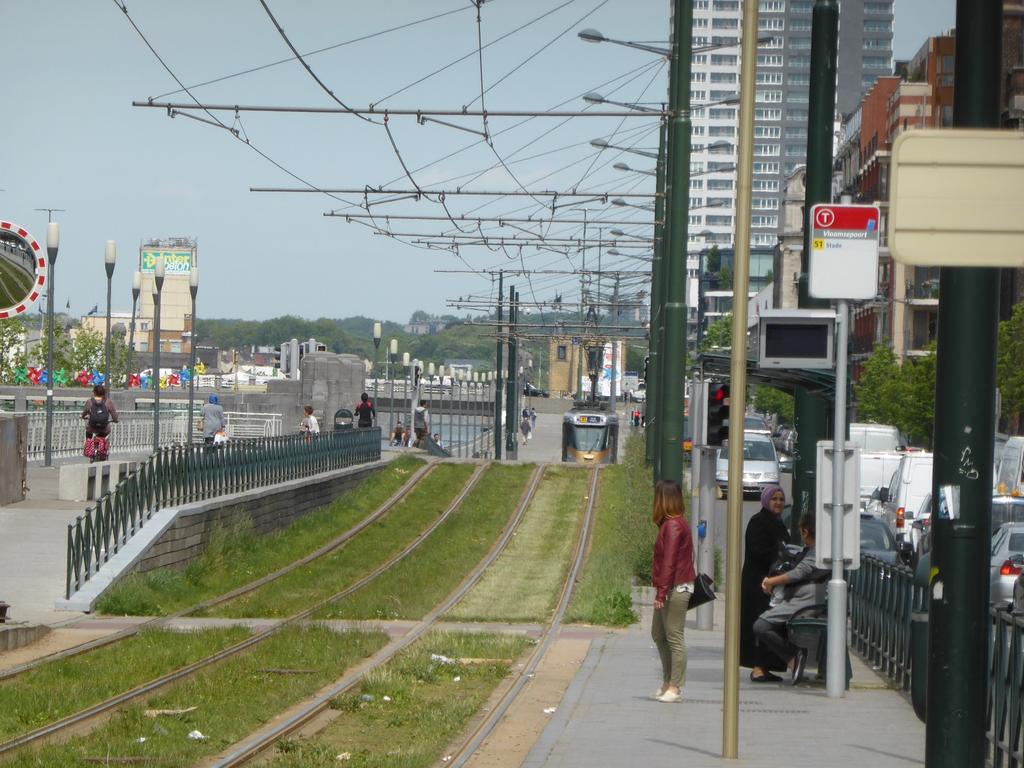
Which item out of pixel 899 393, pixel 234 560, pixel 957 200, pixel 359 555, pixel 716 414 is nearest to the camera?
pixel 957 200

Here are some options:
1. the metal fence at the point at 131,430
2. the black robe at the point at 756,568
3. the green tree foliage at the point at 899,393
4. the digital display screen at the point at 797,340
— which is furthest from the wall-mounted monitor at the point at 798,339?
the green tree foliage at the point at 899,393

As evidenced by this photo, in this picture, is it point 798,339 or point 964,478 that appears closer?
point 964,478

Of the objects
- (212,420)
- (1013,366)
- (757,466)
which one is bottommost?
(757,466)

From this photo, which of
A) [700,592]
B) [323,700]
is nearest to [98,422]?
[323,700]

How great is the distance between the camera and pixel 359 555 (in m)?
30.2

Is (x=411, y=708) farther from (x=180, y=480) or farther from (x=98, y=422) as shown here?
(x=98, y=422)

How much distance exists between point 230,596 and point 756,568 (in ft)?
35.7

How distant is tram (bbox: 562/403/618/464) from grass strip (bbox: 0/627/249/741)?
4953 centimetres

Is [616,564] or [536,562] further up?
[616,564]

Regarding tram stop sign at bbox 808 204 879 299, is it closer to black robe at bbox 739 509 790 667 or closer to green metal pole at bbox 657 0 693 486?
black robe at bbox 739 509 790 667

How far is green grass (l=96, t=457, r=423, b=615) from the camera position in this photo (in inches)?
801

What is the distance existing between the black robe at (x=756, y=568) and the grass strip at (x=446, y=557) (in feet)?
26.7

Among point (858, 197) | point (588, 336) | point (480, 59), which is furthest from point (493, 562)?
point (858, 197)

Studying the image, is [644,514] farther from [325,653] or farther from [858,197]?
[858,197]
